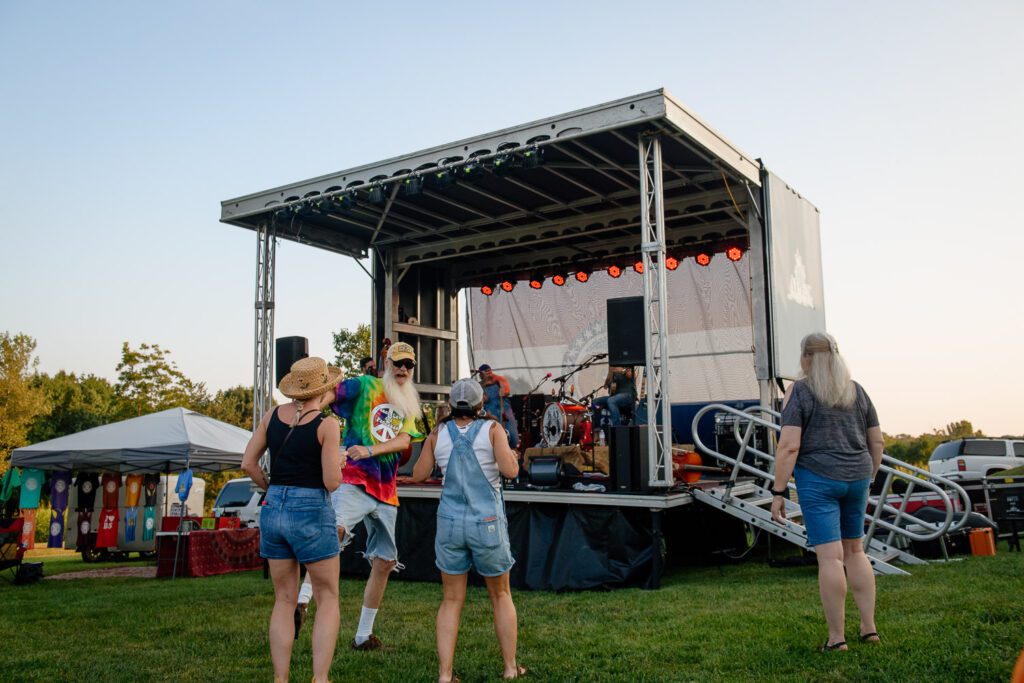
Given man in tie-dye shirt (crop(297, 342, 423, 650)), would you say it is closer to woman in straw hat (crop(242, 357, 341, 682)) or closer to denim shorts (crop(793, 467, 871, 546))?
woman in straw hat (crop(242, 357, 341, 682))

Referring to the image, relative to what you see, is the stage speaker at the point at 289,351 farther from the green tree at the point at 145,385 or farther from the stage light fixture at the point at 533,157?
the green tree at the point at 145,385

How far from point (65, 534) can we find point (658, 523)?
44.4ft

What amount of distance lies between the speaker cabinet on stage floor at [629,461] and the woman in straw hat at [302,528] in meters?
4.21

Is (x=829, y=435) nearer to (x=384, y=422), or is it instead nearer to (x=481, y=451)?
(x=481, y=451)

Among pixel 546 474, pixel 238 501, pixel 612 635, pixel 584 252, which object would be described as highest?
pixel 584 252

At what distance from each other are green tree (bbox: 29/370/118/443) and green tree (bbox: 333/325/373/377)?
33.3 feet

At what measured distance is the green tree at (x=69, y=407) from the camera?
3303 cm

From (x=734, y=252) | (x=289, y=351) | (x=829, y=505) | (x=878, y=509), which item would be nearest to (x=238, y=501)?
(x=289, y=351)

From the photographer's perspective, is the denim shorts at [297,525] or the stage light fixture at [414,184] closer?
the denim shorts at [297,525]

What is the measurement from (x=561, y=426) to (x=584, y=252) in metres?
4.12

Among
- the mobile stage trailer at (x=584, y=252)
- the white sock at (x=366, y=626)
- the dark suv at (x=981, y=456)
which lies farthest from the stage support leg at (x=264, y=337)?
the dark suv at (x=981, y=456)

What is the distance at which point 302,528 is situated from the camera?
10.8ft

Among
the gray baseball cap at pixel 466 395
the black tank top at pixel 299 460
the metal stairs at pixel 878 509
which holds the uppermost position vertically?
the gray baseball cap at pixel 466 395

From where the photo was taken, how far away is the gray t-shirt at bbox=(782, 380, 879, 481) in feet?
12.3
